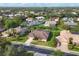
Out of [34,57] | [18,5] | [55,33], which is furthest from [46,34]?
[18,5]

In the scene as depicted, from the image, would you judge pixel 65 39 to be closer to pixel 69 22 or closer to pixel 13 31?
pixel 69 22

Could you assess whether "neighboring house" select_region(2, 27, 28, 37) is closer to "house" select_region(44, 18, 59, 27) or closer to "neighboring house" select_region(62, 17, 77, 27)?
"house" select_region(44, 18, 59, 27)

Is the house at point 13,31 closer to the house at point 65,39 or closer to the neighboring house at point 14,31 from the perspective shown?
the neighboring house at point 14,31

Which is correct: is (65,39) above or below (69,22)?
below

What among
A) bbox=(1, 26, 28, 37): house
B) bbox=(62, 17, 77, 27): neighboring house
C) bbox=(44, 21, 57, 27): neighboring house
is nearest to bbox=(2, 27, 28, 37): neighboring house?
bbox=(1, 26, 28, 37): house

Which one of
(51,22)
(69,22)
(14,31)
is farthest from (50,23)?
(14,31)

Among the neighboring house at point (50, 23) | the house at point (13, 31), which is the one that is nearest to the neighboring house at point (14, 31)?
the house at point (13, 31)
